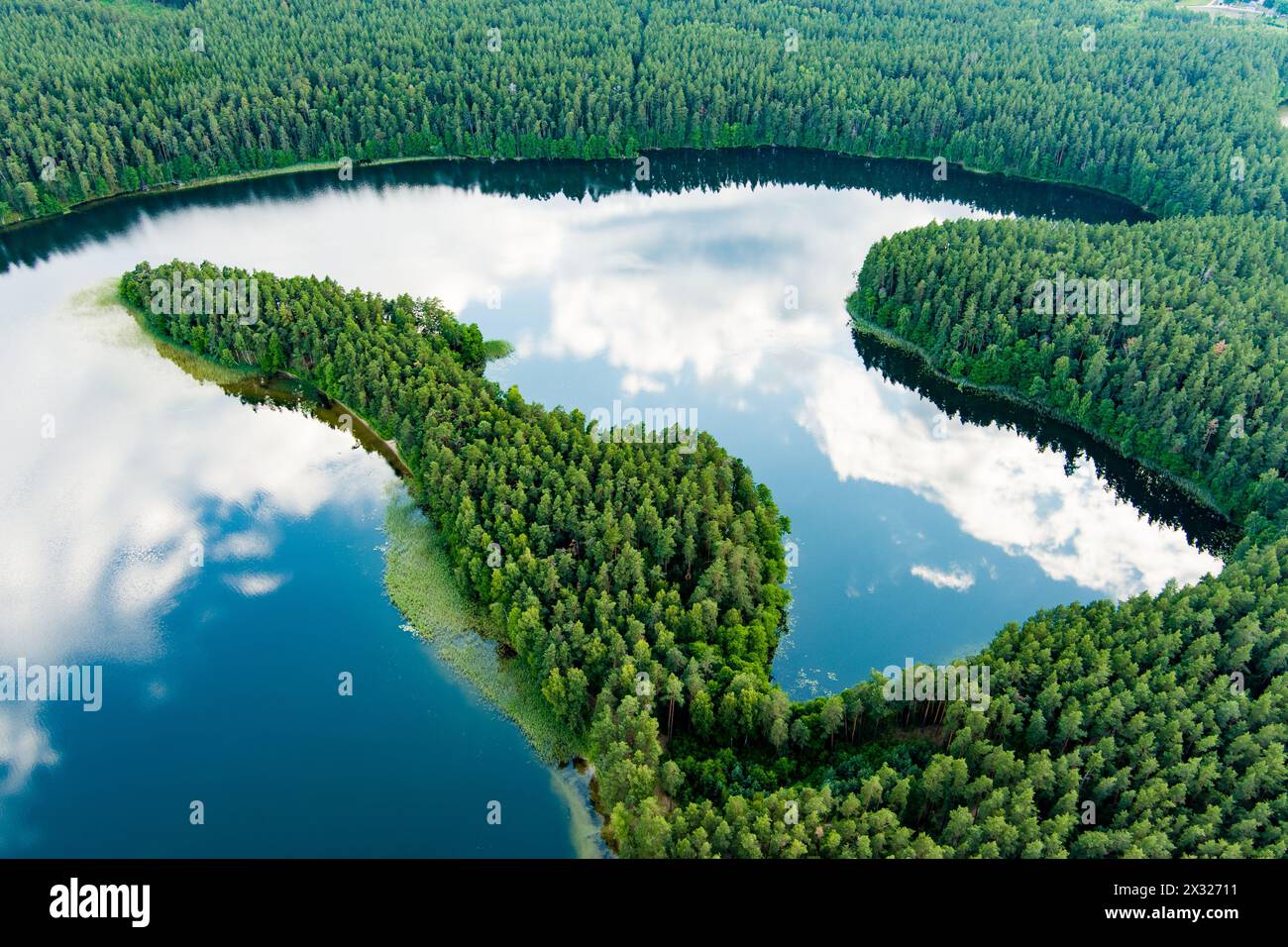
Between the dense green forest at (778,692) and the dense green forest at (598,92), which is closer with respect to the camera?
the dense green forest at (778,692)

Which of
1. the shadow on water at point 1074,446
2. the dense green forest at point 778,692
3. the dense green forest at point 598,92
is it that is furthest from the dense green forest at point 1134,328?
the dense green forest at point 598,92

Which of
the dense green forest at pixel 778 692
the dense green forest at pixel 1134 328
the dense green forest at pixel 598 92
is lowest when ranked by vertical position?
the dense green forest at pixel 778 692

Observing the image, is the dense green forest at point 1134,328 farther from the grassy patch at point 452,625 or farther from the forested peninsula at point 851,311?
the grassy patch at point 452,625

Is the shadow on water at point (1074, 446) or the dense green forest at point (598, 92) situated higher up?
the dense green forest at point (598, 92)

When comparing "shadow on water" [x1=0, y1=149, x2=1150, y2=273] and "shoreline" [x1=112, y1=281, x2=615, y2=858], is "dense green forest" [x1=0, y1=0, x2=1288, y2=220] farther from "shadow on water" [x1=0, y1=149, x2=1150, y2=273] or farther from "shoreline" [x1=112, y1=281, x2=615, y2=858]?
"shoreline" [x1=112, y1=281, x2=615, y2=858]

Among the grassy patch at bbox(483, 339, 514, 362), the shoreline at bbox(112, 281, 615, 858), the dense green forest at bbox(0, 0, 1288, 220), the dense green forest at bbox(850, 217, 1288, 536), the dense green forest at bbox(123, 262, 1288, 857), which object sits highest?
the dense green forest at bbox(0, 0, 1288, 220)

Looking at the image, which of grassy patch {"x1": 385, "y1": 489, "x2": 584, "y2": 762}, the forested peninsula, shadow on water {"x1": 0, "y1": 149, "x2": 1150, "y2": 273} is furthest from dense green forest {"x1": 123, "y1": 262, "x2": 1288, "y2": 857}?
shadow on water {"x1": 0, "y1": 149, "x2": 1150, "y2": 273}

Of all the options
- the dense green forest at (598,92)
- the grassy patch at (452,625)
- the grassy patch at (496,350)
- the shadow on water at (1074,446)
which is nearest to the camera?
the grassy patch at (452,625)
